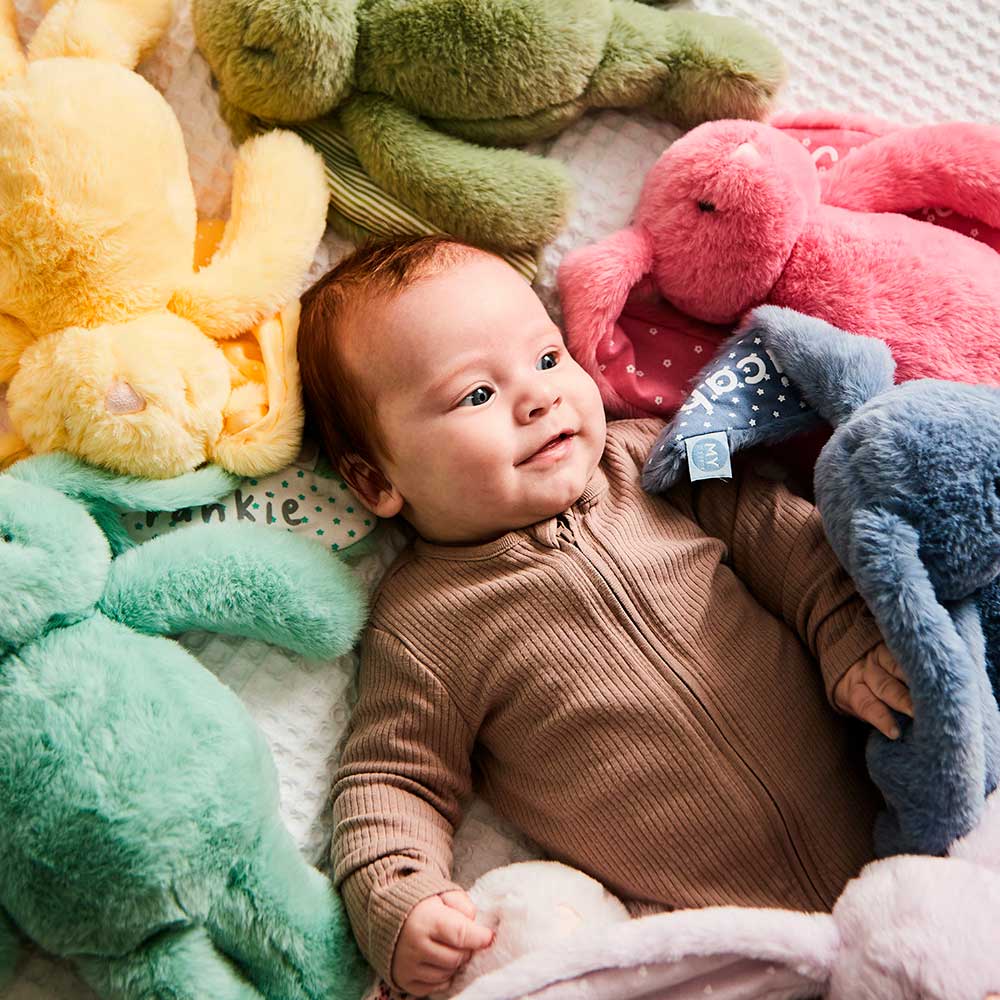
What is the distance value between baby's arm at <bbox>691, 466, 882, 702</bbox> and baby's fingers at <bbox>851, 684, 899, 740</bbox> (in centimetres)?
3

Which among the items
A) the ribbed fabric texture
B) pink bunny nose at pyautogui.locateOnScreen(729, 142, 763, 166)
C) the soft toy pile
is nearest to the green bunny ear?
the ribbed fabric texture

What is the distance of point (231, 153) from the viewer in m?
1.24

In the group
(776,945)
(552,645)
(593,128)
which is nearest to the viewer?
(776,945)

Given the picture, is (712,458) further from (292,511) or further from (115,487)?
(115,487)

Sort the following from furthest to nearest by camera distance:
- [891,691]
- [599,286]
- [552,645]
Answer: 1. [599,286]
2. [552,645]
3. [891,691]

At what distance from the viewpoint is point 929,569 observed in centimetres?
95

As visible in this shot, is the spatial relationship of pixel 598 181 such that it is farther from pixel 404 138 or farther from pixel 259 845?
pixel 259 845

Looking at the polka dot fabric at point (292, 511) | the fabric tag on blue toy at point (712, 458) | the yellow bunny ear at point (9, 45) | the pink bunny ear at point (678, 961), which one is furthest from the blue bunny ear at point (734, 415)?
the yellow bunny ear at point (9, 45)

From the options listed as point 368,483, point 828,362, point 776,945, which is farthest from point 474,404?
point 776,945

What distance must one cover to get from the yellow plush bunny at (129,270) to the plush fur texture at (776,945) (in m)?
0.59

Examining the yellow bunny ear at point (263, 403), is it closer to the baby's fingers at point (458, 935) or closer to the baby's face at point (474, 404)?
the baby's face at point (474, 404)

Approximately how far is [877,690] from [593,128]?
0.77 meters

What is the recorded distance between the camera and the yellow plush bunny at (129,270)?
1008 millimetres

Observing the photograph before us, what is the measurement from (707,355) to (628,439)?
0.15 m
